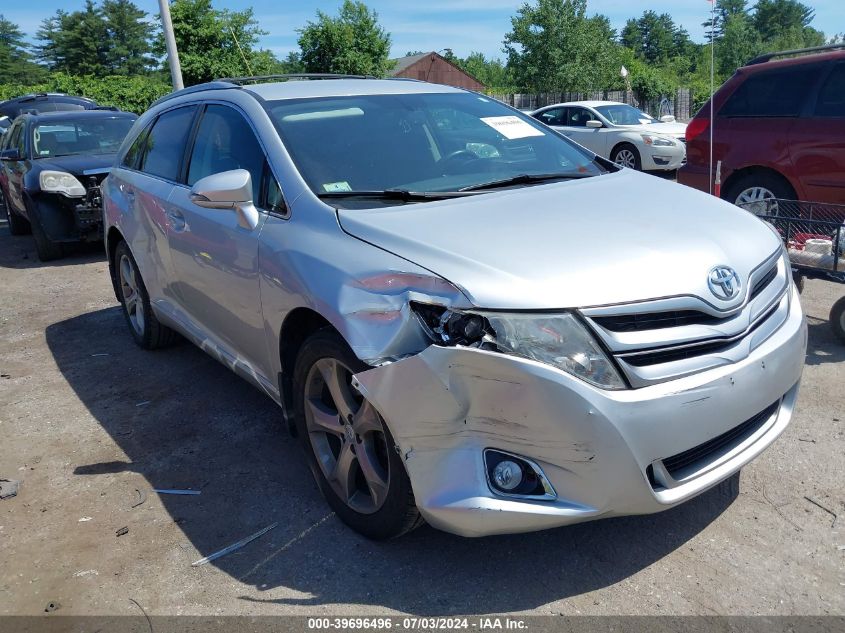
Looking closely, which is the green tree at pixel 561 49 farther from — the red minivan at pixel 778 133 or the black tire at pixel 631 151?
the red minivan at pixel 778 133

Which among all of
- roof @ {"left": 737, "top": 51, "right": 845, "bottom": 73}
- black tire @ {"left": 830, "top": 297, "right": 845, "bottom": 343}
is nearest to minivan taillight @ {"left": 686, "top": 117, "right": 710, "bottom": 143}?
roof @ {"left": 737, "top": 51, "right": 845, "bottom": 73}

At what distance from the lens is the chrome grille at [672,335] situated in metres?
Answer: 2.39

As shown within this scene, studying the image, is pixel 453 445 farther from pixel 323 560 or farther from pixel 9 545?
pixel 9 545

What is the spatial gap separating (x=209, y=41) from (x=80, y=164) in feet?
56.7

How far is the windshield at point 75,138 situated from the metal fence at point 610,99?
2252 cm

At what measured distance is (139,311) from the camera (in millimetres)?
5566

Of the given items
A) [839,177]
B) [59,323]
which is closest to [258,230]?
[59,323]

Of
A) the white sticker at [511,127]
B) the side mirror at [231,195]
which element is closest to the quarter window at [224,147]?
the side mirror at [231,195]

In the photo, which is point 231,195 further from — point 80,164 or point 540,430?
point 80,164

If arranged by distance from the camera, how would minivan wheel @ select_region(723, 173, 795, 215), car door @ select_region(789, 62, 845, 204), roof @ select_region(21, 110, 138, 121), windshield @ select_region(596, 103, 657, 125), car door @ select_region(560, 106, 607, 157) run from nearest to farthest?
car door @ select_region(789, 62, 845, 204)
minivan wheel @ select_region(723, 173, 795, 215)
roof @ select_region(21, 110, 138, 121)
car door @ select_region(560, 106, 607, 157)
windshield @ select_region(596, 103, 657, 125)

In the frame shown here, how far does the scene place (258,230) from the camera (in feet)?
11.1

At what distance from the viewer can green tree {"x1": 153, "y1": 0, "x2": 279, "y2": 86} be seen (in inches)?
954

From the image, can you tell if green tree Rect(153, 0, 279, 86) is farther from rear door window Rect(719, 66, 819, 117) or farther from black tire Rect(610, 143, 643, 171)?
rear door window Rect(719, 66, 819, 117)

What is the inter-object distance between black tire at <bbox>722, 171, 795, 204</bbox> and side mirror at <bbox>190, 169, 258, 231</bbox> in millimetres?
5127
